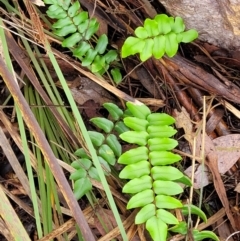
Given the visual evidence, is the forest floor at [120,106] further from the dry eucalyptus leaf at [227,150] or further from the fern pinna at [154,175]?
the fern pinna at [154,175]

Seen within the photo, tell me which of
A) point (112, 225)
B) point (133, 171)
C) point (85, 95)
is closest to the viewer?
point (133, 171)

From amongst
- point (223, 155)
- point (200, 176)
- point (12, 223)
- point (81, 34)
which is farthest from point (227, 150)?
point (12, 223)

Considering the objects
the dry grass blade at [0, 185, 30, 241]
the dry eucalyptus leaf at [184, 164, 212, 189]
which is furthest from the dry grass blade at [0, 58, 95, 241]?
the dry eucalyptus leaf at [184, 164, 212, 189]

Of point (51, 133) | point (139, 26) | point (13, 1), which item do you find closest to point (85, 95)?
point (51, 133)

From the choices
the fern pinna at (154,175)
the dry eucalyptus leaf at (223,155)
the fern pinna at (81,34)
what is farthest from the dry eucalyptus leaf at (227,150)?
the fern pinna at (81,34)

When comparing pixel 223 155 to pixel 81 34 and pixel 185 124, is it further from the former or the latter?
pixel 81 34

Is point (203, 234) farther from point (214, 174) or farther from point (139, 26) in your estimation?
point (139, 26)
